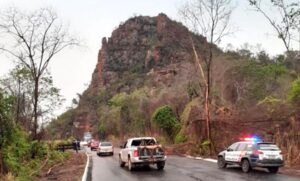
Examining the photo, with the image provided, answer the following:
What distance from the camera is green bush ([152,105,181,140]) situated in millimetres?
58772

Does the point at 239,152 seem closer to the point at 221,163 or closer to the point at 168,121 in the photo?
the point at 221,163

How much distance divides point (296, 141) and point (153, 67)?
102 m

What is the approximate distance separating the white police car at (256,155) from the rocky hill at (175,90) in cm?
989

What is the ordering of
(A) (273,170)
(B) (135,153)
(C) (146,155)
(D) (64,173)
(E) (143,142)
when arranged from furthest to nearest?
(E) (143,142)
(D) (64,173)
(B) (135,153)
(C) (146,155)
(A) (273,170)

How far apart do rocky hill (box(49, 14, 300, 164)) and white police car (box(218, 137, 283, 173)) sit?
9889mm

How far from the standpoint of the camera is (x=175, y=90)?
2793 inches

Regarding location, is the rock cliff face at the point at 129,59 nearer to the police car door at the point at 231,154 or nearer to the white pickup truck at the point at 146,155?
the white pickup truck at the point at 146,155

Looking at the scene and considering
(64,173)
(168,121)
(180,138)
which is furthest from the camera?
(168,121)

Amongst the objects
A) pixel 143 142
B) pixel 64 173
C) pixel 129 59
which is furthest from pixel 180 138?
pixel 129 59

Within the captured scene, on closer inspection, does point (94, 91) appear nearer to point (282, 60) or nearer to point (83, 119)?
point (83, 119)

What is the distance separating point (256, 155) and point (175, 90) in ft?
→ 155

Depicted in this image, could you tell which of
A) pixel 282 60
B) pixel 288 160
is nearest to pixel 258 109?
pixel 288 160

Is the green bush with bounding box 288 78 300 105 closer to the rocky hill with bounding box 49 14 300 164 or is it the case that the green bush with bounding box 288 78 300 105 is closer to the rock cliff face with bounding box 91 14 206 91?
the rocky hill with bounding box 49 14 300 164

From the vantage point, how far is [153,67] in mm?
131125
